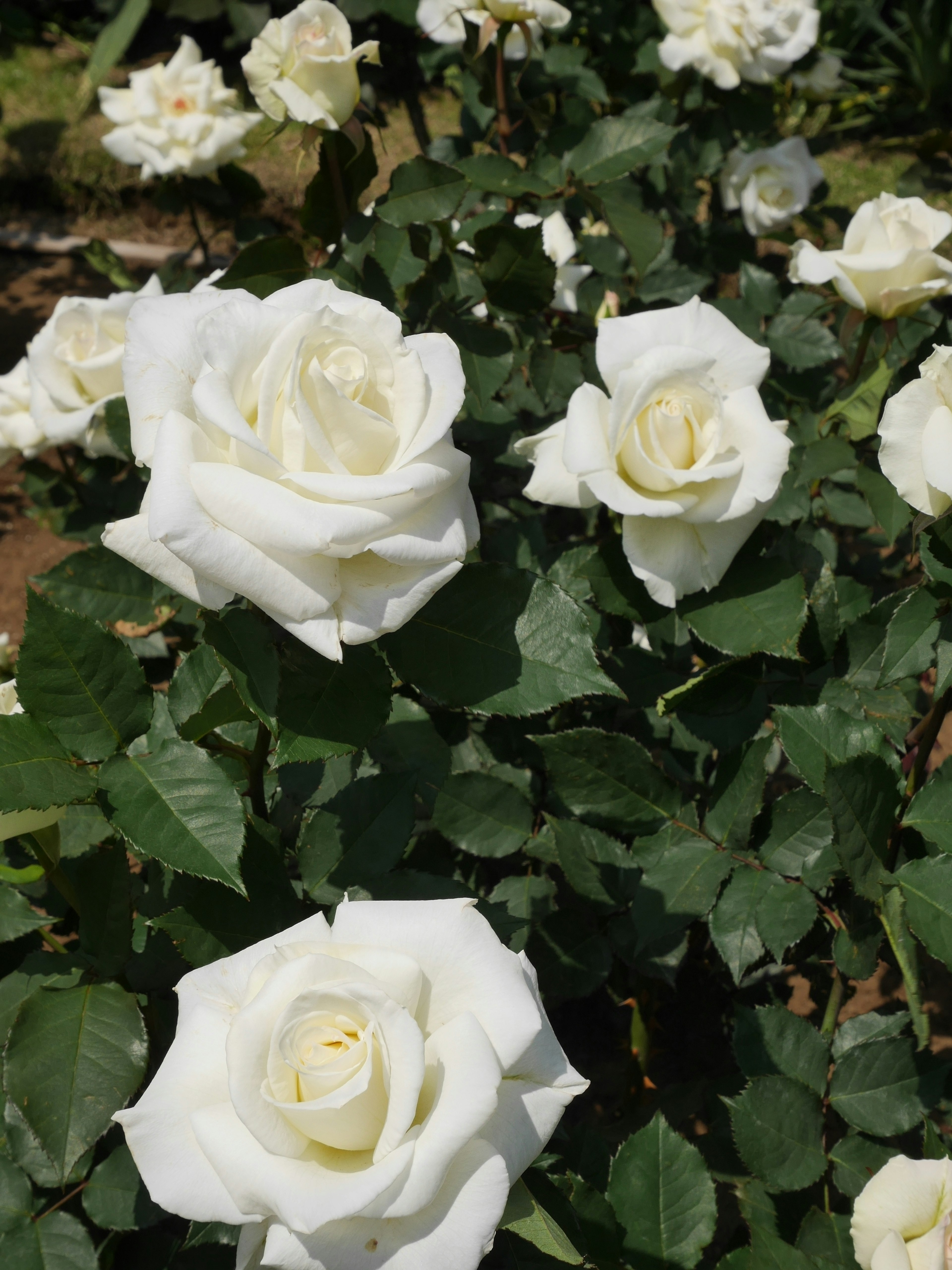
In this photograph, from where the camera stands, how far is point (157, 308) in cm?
71

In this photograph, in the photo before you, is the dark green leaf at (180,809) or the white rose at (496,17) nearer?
the dark green leaf at (180,809)

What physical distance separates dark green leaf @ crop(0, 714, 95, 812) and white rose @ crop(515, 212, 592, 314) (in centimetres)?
122

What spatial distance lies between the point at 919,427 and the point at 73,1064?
33.7 inches

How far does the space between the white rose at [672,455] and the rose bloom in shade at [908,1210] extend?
1.67 ft

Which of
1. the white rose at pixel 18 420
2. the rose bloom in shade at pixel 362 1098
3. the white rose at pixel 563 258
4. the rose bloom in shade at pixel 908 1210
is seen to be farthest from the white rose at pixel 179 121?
the rose bloom in shade at pixel 908 1210

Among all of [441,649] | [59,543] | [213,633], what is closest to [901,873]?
[441,649]

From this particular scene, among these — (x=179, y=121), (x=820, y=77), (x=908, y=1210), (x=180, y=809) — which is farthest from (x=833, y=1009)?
(x=820, y=77)

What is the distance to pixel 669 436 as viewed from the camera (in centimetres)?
88

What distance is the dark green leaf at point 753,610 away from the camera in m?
0.87

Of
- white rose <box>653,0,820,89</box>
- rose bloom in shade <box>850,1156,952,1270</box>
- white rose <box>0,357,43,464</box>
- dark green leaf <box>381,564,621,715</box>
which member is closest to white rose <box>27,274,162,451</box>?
white rose <box>0,357,43,464</box>

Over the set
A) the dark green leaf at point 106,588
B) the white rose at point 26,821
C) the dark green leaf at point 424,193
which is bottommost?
the dark green leaf at point 106,588

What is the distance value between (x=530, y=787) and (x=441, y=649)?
563 millimetres

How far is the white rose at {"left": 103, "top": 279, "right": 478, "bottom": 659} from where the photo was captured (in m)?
0.60

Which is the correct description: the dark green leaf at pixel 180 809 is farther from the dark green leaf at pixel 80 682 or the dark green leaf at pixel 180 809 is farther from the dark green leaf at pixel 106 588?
the dark green leaf at pixel 106 588
